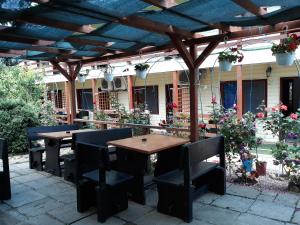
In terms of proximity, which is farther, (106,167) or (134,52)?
(134,52)

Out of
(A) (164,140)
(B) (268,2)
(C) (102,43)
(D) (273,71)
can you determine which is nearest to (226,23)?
(B) (268,2)

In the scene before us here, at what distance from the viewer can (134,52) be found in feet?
19.0

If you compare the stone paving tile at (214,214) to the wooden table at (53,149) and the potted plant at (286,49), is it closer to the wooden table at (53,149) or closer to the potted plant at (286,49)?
the potted plant at (286,49)

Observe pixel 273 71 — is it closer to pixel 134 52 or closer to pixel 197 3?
pixel 134 52

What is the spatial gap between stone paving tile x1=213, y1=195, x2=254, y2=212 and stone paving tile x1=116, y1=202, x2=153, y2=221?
0.95m

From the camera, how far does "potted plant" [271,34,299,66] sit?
11.8ft

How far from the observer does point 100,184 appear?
10.8 feet

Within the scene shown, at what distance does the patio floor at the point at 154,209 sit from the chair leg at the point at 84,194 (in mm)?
96

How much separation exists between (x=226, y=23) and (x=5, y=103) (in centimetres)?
596

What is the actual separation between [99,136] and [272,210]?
275cm

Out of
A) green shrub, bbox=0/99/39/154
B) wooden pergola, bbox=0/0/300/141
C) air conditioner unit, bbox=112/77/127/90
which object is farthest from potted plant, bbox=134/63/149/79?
air conditioner unit, bbox=112/77/127/90

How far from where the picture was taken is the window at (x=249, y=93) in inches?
368

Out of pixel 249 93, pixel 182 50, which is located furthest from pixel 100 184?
pixel 249 93

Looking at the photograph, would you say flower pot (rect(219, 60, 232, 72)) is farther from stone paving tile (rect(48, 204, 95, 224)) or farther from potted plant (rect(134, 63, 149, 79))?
stone paving tile (rect(48, 204, 95, 224))
